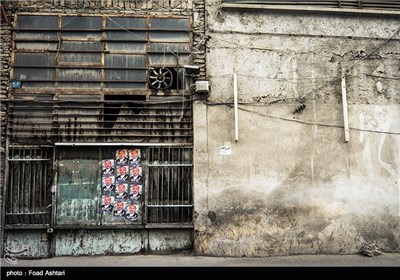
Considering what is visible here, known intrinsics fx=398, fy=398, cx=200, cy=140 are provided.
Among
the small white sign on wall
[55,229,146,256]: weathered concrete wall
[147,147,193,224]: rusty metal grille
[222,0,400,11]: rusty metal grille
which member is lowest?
[55,229,146,256]: weathered concrete wall

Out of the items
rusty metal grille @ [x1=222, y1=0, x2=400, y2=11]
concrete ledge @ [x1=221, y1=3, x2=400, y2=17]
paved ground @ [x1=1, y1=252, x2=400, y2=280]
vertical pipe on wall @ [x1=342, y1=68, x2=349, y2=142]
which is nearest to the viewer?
paved ground @ [x1=1, y1=252, x2=400, y2=280]

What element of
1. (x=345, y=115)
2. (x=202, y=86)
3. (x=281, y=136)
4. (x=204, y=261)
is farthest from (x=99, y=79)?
(x=345, y=115)

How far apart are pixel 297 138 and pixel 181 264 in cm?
379

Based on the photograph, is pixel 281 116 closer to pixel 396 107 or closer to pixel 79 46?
pixel 396 107

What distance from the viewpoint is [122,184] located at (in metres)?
8.77

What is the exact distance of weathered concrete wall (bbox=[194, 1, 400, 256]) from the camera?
8.76 m

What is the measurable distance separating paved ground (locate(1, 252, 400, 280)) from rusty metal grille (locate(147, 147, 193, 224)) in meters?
0.87

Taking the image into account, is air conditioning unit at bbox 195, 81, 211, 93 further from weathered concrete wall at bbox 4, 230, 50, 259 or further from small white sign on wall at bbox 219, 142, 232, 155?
weathered concrete wall at bbox 4, 230, 50, 259

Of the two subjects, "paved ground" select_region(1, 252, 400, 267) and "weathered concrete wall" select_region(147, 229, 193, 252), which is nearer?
"paved ground" select_region(1, 252, 400, 267)

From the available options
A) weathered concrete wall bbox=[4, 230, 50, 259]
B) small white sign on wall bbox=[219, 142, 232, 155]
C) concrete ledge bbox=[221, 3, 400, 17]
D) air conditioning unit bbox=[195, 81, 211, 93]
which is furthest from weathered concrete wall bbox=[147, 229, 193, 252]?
concrete ledge bbox=[221, 3, 400, 17]

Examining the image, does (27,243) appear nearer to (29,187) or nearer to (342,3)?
(29,187)

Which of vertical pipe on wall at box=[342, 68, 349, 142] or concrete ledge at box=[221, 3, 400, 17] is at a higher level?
concrete ledge at box=[221, 3, 400, 17]

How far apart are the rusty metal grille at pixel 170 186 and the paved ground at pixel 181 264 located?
87cm

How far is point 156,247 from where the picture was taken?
8.70 metres
